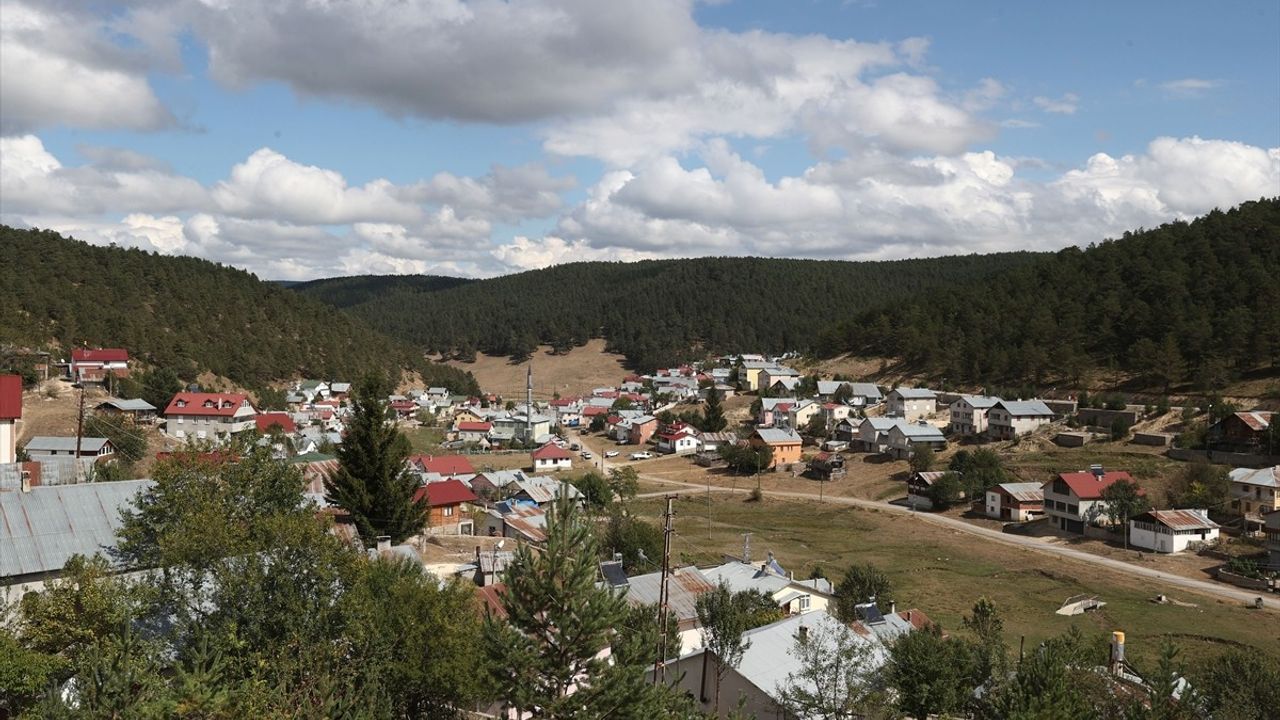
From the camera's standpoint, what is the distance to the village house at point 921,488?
59188 mm

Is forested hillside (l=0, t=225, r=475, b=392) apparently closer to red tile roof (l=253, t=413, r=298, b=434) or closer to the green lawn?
red tile roof (l=253, t=413, r=298, b=434)

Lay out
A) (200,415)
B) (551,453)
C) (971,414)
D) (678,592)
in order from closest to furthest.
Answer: (678,592) < (200,415) < (971,414) < (551,453)

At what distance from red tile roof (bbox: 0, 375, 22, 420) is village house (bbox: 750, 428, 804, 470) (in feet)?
182

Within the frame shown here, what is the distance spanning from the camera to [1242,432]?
56656 mm

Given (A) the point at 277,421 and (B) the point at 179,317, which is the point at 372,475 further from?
(B) the point at 179,317

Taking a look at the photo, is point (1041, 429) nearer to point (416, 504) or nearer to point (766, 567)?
point (766, 567)

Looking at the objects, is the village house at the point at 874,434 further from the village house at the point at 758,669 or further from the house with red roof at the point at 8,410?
the house with red roof at the point at 8,410

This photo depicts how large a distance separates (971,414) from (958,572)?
35.3 m

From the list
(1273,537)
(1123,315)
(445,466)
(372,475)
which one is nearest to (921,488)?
(1273,537)

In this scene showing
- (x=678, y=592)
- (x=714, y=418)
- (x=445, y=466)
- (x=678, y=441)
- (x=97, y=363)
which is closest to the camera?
(x=678, y=592)

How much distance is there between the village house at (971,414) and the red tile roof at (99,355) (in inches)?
2959

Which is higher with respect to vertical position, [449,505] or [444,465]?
[449,505]

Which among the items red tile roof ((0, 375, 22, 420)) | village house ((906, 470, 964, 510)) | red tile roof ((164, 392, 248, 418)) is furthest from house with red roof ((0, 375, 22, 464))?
village house ((906, 470, 964, 510))

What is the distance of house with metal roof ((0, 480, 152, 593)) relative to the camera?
17938 millimetres
